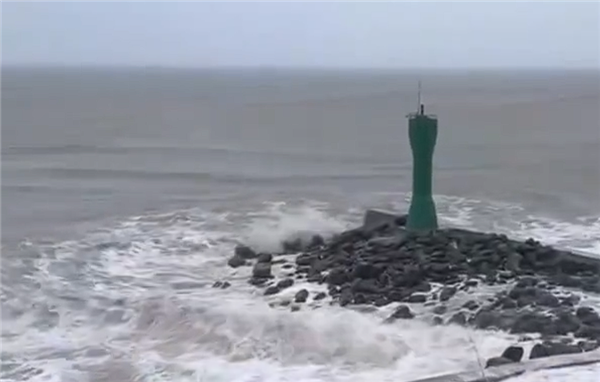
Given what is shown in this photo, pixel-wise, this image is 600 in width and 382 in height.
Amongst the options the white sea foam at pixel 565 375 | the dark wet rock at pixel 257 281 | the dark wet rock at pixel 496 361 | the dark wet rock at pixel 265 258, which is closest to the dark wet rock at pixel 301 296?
the dark wet rock at pixel 257 281

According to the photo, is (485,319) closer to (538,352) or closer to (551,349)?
(551,349)

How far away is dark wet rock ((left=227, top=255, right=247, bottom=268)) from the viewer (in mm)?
12883

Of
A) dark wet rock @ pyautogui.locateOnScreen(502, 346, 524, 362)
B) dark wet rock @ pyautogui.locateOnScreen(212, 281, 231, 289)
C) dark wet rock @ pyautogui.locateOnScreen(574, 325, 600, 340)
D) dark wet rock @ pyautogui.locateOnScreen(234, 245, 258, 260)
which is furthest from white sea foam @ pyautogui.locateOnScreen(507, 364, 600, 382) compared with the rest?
dark wet rock @ pyautogui.locateOnScreen(234, 245, 258, 260)

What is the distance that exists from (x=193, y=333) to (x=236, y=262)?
11.2 feet

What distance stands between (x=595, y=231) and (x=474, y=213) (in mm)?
3201

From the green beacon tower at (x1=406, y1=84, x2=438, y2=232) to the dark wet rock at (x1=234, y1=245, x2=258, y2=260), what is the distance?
6.84 feet

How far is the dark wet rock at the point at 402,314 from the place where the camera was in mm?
Result: 9565

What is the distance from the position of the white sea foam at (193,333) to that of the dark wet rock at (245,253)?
211mm

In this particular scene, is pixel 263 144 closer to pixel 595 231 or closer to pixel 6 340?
pixel 595 231

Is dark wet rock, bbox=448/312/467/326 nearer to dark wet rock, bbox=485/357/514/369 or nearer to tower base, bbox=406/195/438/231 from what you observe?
dark wet rock, bbox=485/357/514/369

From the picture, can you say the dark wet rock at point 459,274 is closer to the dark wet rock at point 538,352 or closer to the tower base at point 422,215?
the tower base at point 422,215

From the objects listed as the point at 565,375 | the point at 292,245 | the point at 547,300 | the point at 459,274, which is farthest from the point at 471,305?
the point at 292,245

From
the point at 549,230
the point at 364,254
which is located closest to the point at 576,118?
the point at 549,230

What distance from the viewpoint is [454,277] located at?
1102 cm
